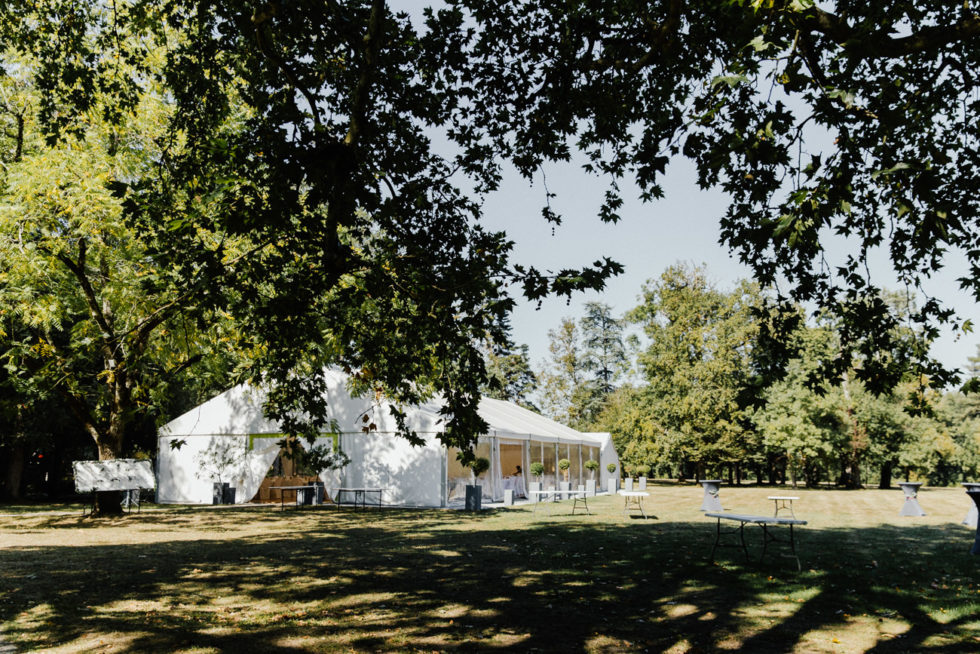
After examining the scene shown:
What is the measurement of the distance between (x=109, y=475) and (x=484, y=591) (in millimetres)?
12531

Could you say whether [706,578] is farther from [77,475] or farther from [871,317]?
[77,475]

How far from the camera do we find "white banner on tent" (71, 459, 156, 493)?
15.4 meters

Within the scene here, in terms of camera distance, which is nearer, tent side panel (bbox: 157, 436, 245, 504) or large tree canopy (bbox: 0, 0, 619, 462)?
large tree canopy (bbox: 0, 0, 619, 462)

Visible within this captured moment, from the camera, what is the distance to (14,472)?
27.2m

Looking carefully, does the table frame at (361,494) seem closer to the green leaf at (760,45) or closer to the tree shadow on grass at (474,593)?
the tree shadow on grass at (474,593)

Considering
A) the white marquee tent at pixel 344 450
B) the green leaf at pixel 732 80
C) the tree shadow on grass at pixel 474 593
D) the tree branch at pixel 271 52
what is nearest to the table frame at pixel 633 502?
the white marquee tent at pixel 344 450

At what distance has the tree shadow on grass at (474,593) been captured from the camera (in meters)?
5.21

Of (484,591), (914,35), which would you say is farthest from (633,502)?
(914,35)

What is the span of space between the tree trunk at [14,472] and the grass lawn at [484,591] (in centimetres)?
1796

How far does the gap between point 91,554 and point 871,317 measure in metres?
11.2

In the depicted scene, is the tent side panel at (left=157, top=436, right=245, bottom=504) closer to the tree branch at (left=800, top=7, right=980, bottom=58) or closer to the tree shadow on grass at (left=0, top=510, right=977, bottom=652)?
the tree shadow on grass at (left=0, top=510, right=977, bottom=652)

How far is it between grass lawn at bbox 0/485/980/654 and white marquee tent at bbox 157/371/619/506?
21.7ft

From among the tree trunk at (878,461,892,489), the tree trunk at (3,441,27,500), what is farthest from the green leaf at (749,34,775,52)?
the tree trunk at (878,461,892,489)

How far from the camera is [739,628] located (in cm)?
546
